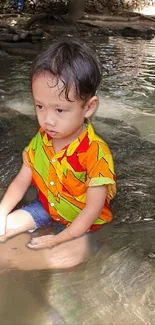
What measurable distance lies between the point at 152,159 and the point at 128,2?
15110 millimetres

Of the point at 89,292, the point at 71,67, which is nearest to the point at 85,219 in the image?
the point at 89,292

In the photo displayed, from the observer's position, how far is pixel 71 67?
6.22 ft

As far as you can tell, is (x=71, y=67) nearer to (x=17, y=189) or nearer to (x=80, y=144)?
(x=80, y=144)

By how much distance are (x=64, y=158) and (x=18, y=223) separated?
44 centimetres

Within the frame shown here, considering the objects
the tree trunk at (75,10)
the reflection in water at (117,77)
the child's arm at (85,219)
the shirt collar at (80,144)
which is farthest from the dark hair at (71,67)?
the tree trunk at (75,10)

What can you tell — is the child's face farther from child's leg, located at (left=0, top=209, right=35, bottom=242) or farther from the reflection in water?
the reflection in water

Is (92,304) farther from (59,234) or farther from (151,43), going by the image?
(151,43)

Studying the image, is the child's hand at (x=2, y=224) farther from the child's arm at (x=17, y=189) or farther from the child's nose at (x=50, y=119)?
the child's nose at (x=50, y=119)

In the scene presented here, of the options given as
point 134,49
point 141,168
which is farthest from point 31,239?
point 134,49

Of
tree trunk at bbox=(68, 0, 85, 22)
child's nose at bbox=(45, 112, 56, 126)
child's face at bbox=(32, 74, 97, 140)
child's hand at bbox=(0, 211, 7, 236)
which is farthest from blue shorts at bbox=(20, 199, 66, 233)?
tree trunk at bbox=(68, 0, 85, 22)

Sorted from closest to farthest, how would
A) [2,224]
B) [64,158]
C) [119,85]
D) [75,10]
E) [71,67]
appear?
[71,67] → [64,158] → [2,224] → [119,85] → [75,10]

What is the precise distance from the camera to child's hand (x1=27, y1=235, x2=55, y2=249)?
217cm

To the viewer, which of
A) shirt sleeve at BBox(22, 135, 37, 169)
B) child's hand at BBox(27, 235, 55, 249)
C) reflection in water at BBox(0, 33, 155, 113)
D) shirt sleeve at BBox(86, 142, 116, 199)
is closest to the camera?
shirt sleeve at BBox(86, 142, 116, 199)

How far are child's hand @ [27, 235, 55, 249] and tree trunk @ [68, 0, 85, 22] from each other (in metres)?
12.5
